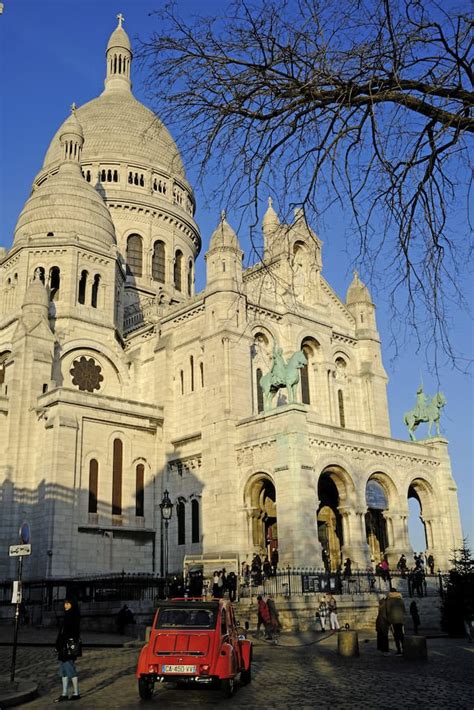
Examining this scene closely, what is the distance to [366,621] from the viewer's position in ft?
94.7

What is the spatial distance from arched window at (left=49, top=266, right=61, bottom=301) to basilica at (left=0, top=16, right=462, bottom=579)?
0.40ft

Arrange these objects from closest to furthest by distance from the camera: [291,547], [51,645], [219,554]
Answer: [51,645] → [291,547] → [219,554]

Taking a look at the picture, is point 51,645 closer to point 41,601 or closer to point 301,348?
point 41,601

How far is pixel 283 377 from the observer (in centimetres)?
3572

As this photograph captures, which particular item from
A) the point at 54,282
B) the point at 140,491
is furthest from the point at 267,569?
the point at 54,282

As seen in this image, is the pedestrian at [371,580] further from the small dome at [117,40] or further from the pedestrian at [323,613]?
the small dome at [117,40]

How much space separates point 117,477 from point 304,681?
2685cm

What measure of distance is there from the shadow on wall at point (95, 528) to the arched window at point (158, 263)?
23.1 metres

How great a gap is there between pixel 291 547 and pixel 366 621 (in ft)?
16.2

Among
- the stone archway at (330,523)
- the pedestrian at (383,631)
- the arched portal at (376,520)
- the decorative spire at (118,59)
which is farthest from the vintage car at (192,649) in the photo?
the decorative spire at (118,59)

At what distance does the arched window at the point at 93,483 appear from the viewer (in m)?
37.9

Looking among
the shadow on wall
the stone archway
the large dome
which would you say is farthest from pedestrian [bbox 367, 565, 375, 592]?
the large dome

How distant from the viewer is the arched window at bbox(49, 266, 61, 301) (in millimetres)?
45688

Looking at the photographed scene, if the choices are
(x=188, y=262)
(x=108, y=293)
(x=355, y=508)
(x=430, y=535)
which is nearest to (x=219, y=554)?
(x=355, y=508)
